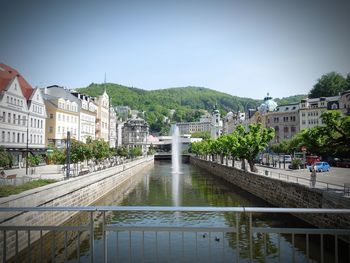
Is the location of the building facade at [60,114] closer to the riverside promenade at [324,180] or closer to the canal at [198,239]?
the canal at [198,239]

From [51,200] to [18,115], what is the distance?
1102 inches

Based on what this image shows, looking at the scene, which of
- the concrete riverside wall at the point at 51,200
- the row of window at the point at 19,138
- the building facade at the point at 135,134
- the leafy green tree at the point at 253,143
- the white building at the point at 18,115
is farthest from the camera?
the building facade at the point at 135,134

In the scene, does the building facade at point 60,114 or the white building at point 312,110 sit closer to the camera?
the building facade at point 60,114

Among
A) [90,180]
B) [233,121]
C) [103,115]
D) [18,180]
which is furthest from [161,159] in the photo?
[18,180]

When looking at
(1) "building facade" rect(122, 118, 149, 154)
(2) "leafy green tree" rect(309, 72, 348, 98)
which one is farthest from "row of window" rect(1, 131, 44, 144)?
(1) "building facade" rect(122, 118, 149, 154)

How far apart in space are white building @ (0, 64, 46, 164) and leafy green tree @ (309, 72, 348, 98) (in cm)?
8393

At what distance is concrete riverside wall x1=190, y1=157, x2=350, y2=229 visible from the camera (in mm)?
21078

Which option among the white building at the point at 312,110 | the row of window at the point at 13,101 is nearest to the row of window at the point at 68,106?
the row of window at the point at 13,101

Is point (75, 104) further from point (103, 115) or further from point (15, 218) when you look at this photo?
point (15, 218)

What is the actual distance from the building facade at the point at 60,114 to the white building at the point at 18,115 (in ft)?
21.1

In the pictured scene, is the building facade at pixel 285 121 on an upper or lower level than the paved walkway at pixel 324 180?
upper

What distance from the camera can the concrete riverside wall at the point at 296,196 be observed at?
21.1 meters

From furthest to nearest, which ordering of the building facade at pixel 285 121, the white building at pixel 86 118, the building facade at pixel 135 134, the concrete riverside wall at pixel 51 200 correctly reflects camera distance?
1. the building facade at pixel 135 134
2. the building facade at pixel 285 121
3. the white building at pixel 86 118
4. the concrete riverside wall at pixel 51 200

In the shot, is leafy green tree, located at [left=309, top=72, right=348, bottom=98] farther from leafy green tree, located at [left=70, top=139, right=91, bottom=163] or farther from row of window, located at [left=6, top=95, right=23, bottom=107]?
row of window, located at [left=6, top=95, right=23, bottom=107]
